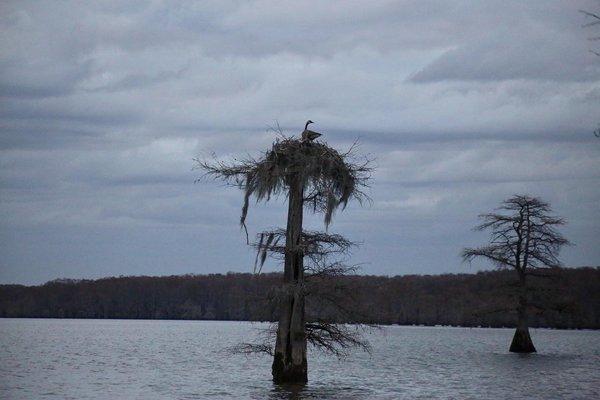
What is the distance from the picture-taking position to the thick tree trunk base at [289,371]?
30859 mm

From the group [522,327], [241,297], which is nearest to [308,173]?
[522,327]

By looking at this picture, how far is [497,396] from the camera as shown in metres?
32.8

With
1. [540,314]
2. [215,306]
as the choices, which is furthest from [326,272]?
[215,306]

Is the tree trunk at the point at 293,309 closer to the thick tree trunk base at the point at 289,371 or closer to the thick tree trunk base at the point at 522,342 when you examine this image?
the thick tree trunk base at the point at 289,371

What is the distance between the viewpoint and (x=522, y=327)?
58.1 metres

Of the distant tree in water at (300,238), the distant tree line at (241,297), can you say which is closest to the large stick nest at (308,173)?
the distant tree in water at (300,238)

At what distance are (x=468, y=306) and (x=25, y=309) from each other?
350 ft

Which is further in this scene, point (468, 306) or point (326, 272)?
point (468, 306)

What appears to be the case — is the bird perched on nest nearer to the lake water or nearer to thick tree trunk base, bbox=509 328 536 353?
the lake water

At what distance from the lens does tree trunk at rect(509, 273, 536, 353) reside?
56478 mm

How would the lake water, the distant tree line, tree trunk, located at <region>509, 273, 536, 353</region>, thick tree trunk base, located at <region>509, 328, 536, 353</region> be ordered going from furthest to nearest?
the distant tree line
thick tree trunk base, located at <region>509, 328, 536, 353</region>
tree trunk, located at <region>509, 273, 536, 353</region>
the lake water

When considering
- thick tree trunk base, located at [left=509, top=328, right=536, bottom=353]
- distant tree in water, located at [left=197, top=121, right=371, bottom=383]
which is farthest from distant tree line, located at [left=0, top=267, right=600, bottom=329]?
distant tree in water, located at [left=197, top=121, right=371, bottom=383]

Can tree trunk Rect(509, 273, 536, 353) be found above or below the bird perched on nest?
below

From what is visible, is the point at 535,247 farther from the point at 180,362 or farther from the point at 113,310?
the point at 113,310
